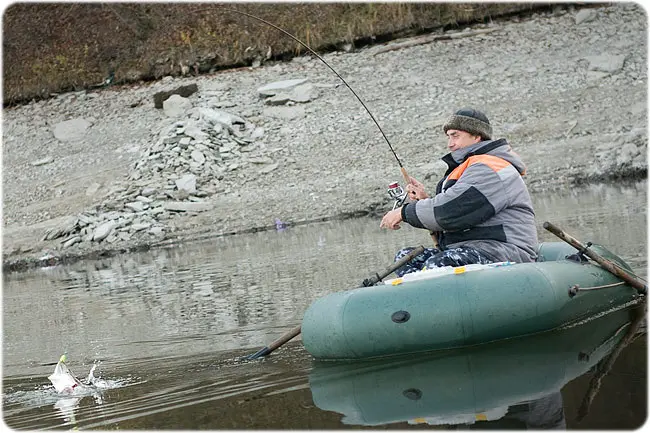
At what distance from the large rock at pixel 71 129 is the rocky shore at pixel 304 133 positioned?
1.7 inches

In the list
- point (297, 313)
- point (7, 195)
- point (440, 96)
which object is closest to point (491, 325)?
point (297, 313)

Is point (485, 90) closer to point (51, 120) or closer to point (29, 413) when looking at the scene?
point (51, 120)

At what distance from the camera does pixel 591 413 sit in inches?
170


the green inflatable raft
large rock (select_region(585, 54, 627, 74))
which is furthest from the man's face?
large rock (select_region(585, 54, 627, 74))

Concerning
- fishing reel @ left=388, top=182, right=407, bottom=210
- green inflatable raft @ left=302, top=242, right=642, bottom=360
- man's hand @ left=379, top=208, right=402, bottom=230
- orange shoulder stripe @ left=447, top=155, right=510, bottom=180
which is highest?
orange shoulder stripe @ left=447, top=155, right=510, bottom=180

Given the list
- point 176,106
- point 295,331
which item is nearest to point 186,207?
point 176,106

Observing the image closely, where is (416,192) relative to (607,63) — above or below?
below

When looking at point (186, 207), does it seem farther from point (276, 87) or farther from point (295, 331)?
point (295, 331)

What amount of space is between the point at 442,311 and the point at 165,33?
22.0 m

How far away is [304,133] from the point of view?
830 inches

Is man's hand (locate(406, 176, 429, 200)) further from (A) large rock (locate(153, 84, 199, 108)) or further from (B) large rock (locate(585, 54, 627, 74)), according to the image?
(A) large rock (locate(153, 84, 199, 108))

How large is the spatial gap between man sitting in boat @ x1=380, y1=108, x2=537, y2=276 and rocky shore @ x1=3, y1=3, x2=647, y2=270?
34.7 ft

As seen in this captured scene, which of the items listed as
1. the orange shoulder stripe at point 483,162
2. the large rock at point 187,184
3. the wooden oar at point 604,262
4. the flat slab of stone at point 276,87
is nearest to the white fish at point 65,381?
the orange shoulder stripe at point 483,162

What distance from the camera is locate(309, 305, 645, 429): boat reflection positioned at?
4.61 metres
